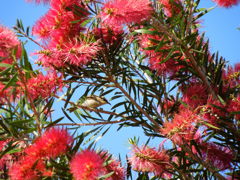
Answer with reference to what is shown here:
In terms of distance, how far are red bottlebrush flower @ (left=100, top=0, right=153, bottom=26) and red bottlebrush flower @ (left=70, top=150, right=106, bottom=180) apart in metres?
0.42

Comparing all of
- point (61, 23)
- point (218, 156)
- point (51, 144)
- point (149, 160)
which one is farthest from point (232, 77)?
point (51, 144)

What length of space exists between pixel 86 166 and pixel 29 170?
157 millimetres

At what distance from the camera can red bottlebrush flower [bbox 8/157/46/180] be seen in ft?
3.56

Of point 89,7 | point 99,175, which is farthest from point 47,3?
point 99,175

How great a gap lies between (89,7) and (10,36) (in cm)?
32

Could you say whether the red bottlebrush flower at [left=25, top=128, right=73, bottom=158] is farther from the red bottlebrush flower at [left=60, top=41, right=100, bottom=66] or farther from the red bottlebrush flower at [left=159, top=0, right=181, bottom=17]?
the red bottlebrush flower at [left=159, top=0, right=181, bottom=17]

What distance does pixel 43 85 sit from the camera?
135cm

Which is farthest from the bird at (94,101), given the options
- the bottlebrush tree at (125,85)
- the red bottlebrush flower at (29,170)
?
the red bottlebrush flower at (29,170)

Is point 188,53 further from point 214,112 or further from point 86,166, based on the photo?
point 86,166

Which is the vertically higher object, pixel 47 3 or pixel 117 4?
pixel 47 3

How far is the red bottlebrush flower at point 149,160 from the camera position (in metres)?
1.39

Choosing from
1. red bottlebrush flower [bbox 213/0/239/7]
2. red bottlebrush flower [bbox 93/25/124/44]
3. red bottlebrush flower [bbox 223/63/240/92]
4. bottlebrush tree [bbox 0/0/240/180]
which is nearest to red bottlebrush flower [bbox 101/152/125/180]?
bottlebrush tree [bbox 0/0/240/180]

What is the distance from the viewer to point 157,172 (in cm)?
141

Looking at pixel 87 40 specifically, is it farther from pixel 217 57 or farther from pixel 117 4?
pixel 217 57
